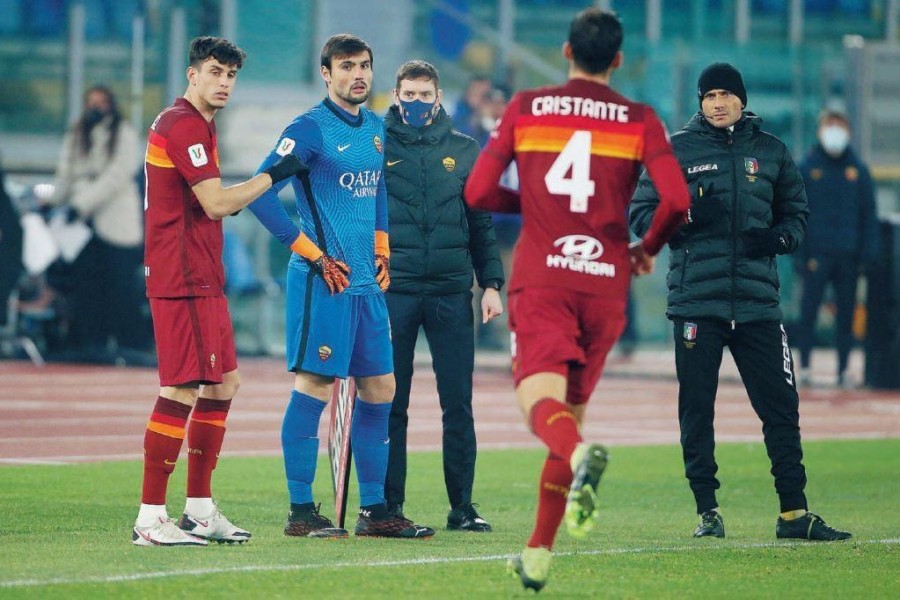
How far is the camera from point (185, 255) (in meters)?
8.85

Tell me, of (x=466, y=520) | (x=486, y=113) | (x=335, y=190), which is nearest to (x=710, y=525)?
(x=466, y=520)

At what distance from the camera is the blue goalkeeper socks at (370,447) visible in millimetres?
9484

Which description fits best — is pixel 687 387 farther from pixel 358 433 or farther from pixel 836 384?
pixel 836 384

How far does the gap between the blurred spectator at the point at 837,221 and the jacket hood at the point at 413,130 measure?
9.58 metres

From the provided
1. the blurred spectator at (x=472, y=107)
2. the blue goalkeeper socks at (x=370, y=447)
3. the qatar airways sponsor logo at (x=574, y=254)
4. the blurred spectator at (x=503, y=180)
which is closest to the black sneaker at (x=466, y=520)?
the blue goalkeeper socks at (x=370, y=447)

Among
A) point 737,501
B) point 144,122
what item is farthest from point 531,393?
point 144,122

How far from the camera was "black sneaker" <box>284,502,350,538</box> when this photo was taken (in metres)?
9.25

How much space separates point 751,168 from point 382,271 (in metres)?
1.84

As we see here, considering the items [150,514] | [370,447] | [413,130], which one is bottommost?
[150,514]

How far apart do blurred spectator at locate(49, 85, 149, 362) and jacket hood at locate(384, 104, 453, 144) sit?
10499 mm

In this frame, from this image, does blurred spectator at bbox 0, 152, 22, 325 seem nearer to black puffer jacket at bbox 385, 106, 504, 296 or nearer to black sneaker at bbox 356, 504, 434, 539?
black puffer jacket at bbox 385, 106, 504, 296

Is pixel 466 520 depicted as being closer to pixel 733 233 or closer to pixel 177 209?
pixel 733 233

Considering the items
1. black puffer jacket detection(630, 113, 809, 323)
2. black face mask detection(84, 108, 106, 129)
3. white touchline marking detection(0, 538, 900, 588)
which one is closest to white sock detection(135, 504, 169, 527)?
white touchline marking detection(0, 538, 900, 588)

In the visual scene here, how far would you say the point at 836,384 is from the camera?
20.5 metres
